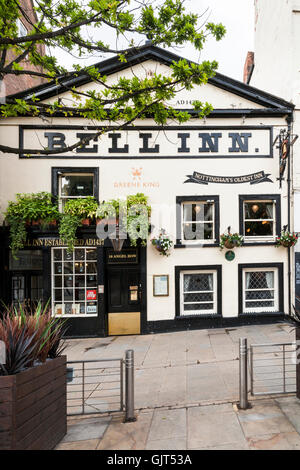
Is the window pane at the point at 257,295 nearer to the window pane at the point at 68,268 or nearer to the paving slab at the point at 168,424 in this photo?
the paving slab at the point at 168,424

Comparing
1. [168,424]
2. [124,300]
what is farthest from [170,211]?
[168,424]

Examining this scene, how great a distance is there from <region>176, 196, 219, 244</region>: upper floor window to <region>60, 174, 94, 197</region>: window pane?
135 inches

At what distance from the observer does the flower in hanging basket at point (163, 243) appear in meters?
8.53

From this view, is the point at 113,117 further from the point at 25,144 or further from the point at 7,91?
the point at 7,91

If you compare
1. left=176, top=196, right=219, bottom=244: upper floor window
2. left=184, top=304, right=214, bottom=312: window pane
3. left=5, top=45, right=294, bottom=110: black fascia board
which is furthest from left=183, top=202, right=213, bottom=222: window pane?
left=5, top=45, right=294, bottom=110: black fascia board

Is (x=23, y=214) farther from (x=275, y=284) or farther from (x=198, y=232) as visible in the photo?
(x=275, y=284)

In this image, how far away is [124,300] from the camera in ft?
30.1

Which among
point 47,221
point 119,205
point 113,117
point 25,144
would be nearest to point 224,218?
point 119,205

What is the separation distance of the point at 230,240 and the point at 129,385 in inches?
239

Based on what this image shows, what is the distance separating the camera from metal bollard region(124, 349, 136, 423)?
4.05 m

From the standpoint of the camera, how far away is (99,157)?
9.14m

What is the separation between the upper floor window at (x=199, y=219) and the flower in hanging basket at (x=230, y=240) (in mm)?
348

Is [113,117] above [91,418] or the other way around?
above
